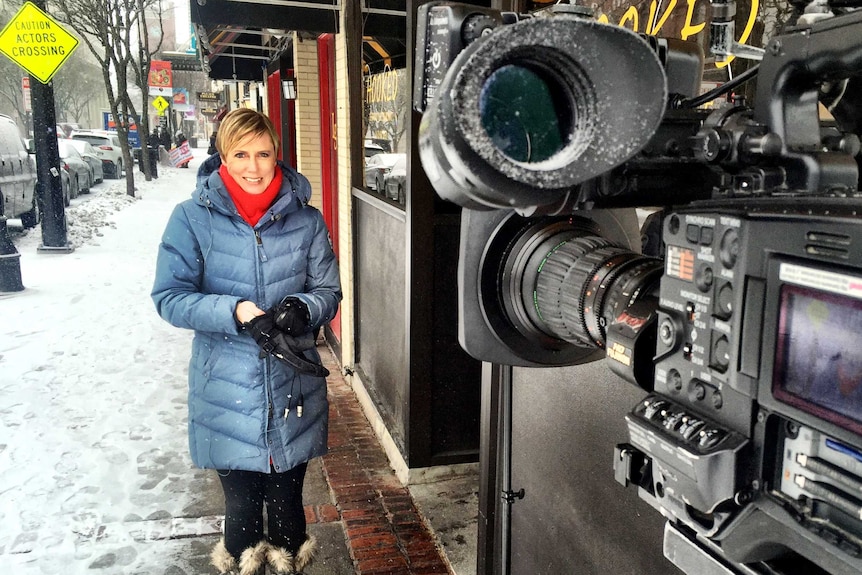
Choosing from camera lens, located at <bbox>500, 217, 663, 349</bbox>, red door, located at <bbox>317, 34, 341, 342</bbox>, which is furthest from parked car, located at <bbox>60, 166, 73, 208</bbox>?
camera lens, located at <bbox>500, 217, 663, 349</bbox>

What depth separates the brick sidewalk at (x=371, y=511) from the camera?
3.51m

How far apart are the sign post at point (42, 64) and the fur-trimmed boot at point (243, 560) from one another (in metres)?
8.09

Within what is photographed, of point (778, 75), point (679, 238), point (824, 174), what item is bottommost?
point (679, 238)

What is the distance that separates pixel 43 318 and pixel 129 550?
4.93m

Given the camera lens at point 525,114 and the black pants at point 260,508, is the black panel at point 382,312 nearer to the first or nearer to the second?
the black pants at point 260,508

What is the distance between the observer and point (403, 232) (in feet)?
14.2

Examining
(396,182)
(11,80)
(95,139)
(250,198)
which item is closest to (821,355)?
(250,198)

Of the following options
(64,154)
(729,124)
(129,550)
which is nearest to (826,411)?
(729,124)

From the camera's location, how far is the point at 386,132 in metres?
5.01

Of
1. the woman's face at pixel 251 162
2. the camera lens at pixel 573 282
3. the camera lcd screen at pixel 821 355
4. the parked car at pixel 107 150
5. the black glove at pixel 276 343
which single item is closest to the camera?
the camera lcd screen at pixel 821 355

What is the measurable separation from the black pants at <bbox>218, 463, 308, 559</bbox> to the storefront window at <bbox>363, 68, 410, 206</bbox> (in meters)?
1.91

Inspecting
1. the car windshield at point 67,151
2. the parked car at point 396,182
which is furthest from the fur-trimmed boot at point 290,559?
the car windshield at point 67,151

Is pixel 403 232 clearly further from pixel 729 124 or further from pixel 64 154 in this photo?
pixel 64 154

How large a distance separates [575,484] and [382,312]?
275 centimetres
